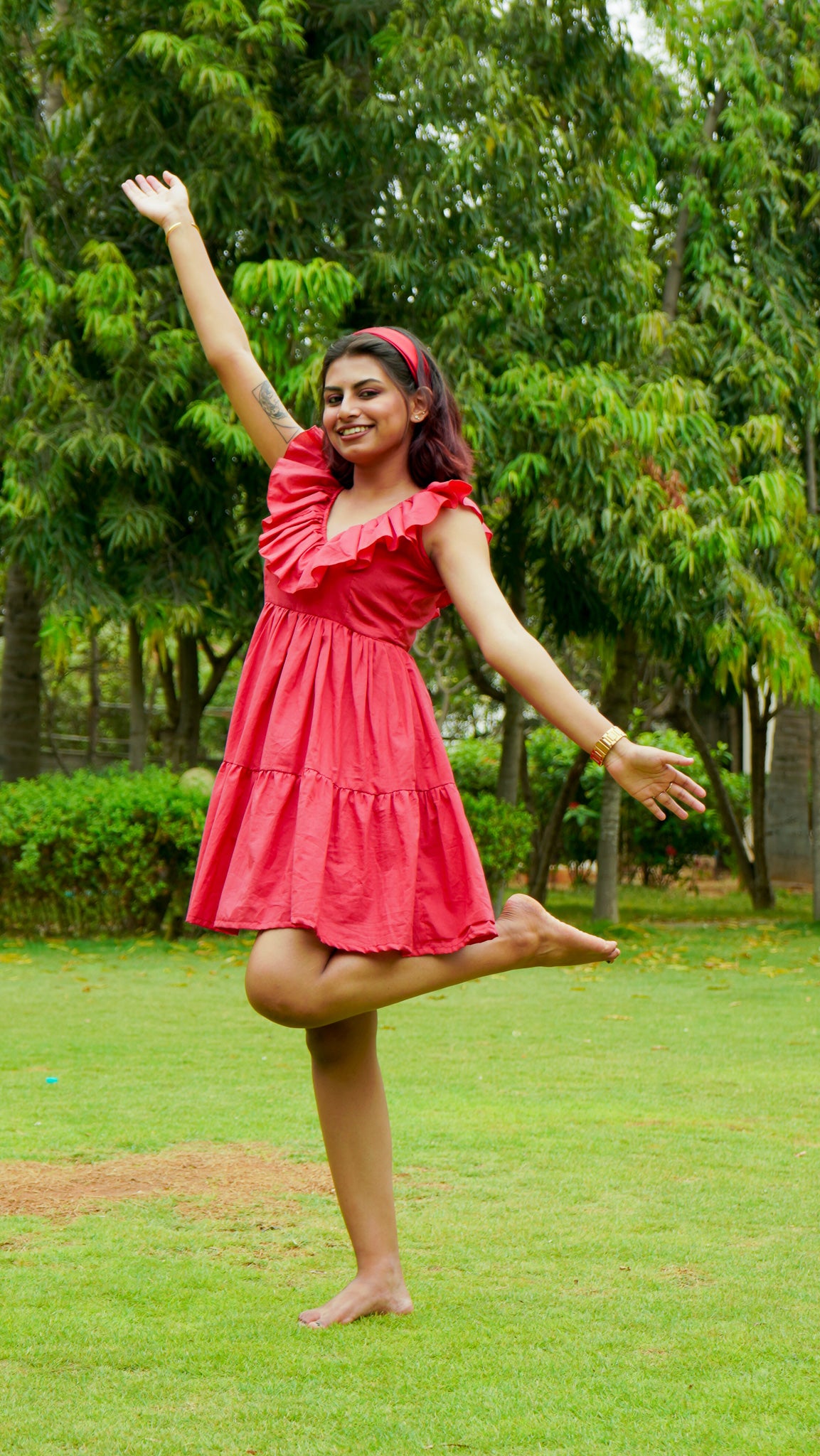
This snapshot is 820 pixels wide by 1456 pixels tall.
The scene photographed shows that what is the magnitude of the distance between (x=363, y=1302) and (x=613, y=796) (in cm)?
944

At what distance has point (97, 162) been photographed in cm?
1053

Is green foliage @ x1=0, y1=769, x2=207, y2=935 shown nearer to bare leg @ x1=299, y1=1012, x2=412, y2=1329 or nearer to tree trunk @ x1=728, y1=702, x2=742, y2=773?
bare leg @ x1=299, y1=1012, x2=412, y2=1329

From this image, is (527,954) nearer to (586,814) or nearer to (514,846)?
(514,846)

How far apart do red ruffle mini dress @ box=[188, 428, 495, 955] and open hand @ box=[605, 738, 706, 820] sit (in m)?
0.35

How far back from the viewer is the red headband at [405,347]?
303 cm

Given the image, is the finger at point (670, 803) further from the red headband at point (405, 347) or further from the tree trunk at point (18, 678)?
the tree trunk at point (18, 678)

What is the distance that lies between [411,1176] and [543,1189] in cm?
38

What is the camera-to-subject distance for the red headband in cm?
303

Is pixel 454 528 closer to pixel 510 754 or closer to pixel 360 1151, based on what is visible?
pixel 360 1151

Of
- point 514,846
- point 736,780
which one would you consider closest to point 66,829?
point 514,846

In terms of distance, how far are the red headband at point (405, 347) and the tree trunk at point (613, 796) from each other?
8.95 metres

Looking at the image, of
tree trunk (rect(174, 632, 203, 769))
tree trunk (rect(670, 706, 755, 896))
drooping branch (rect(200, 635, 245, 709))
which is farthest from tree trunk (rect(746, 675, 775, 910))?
tree trunk (rect(174, 632, 203, 769))

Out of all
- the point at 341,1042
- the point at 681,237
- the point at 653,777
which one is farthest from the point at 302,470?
the point at 681,237

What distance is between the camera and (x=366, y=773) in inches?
111
